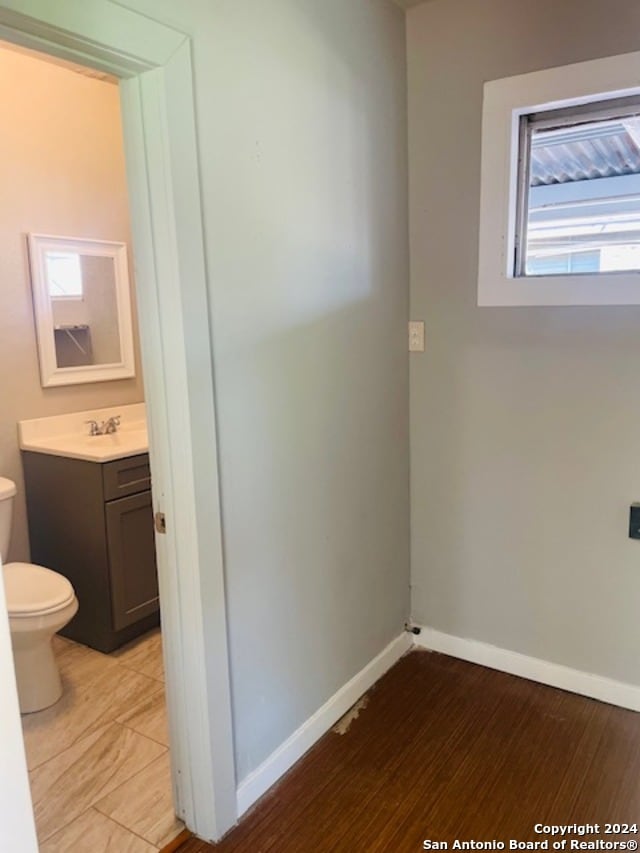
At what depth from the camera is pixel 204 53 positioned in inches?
58.2

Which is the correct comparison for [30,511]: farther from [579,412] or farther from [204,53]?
[579,412]

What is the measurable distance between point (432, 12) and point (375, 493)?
1.71 meters

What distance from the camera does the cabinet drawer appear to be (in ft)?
8.20

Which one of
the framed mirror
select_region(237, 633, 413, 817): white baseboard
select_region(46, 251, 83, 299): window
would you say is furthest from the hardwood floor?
select_region(46, 251, 83, 299): window

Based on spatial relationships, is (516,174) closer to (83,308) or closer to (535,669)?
(535,669)

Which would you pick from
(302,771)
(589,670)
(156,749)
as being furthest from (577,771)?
(156,749)

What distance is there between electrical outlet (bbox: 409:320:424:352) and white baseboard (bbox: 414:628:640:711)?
1.16 m

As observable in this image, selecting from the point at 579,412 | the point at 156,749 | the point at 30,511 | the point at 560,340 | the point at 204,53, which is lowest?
the point at 156,749

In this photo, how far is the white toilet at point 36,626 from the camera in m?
2.17

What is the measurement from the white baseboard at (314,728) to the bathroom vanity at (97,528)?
984mm

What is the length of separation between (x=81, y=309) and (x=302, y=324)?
4.82ft

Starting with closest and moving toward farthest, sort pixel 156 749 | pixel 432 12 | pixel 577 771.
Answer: pixel 577 771 → pixel 156 749 → pixel 432 12

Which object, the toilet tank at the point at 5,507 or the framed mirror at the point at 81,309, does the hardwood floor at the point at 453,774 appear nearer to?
the toilet tank at the point at 5,507

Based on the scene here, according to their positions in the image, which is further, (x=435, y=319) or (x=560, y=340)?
(x=435, y=319)
